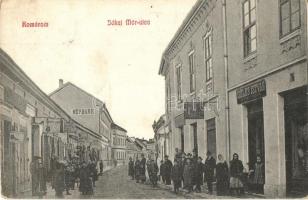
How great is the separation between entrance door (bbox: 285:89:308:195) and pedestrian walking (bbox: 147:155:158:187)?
100 inches

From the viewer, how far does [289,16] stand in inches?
245

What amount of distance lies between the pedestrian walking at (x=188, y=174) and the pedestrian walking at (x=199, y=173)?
10 centimetres

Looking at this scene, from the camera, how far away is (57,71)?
7.25 metres

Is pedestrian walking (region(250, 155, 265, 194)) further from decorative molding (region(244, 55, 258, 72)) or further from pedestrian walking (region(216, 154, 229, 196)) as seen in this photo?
decorative molding (region(244, 55, 258, 72))

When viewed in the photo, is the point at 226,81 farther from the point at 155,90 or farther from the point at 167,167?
the point at 167,167

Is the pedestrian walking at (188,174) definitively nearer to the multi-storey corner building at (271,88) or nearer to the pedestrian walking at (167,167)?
the pedestrian walking at (167,167)

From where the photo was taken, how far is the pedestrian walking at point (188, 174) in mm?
7728

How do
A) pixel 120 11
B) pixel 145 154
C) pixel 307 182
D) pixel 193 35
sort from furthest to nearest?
pixel 145 154, pixel 193 35, pixel 120 11, pixel 307 182

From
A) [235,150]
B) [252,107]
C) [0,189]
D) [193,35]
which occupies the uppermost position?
[193,35]

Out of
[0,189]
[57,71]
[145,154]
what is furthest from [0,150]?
[145,154]

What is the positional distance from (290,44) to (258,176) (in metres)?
1.85

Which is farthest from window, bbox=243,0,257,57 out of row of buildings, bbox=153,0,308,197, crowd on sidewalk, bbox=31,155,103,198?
crowd on sidewalk, bbox=31,155,103,198

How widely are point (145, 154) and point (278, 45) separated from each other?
5.38 m

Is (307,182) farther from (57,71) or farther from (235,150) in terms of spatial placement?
(57,71)
